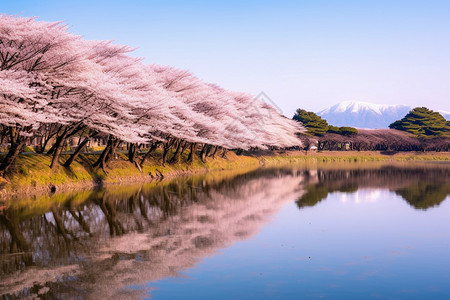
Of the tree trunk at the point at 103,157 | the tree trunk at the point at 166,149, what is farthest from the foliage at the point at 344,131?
the tree trunk at the point at 103,157

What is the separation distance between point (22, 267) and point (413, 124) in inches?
5018

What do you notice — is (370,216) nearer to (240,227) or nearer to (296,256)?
(240,227)

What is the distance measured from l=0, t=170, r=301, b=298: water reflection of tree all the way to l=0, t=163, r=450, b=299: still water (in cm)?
4

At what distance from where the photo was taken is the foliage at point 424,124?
4739 inches

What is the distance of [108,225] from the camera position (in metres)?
18.3

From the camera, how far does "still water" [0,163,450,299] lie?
1055 cm

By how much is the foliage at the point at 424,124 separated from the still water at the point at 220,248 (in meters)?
103

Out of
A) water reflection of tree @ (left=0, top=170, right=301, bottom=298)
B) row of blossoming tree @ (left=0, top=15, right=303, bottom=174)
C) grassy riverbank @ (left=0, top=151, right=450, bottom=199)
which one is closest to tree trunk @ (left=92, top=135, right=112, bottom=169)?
row of blossoming tree @ (left=0, top=15, right=303, bottom=174)

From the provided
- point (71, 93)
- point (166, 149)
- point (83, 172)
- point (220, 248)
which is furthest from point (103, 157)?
point (220, 248)

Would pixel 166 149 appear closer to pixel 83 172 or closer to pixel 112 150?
pixel 112 150

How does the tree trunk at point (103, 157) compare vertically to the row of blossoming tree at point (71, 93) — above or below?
below

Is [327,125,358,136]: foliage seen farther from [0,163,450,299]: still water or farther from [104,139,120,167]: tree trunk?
[0,163,450,299]: still water

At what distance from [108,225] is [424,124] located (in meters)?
123

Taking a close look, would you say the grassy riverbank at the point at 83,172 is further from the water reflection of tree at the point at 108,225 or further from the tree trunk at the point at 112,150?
the water reflection of tree at the point at 108,225
